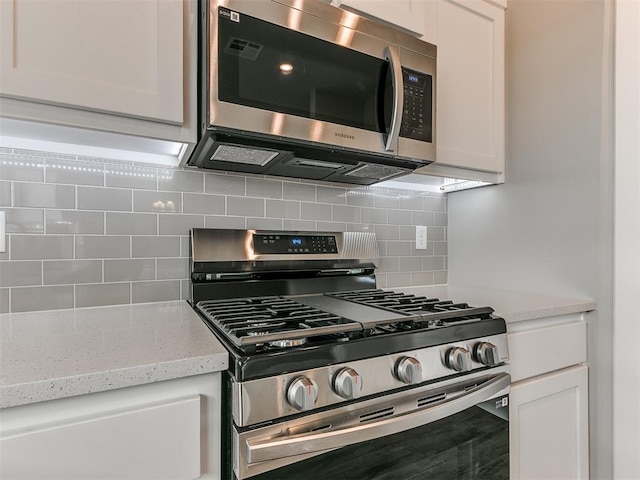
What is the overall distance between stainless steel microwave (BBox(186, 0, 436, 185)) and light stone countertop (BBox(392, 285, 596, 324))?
1.84 ft

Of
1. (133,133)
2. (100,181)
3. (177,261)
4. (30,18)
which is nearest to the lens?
(30,18)

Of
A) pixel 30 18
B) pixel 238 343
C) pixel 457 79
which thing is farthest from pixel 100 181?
pixel 457 79

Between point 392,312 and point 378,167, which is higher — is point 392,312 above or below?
below

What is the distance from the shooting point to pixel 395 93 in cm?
114

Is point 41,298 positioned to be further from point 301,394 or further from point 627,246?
point 627,246

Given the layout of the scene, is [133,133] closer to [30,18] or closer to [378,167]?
[30,18]

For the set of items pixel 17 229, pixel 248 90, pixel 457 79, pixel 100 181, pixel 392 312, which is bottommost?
pixel 392 312

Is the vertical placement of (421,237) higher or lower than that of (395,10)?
lower

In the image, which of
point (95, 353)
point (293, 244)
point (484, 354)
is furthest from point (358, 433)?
point (293, 244)

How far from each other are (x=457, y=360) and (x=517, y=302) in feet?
1.76

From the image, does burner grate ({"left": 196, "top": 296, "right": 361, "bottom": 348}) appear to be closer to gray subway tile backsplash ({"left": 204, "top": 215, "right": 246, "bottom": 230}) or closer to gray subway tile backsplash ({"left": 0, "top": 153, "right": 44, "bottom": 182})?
gray subway tile backsplash ({"left": 204, "top": 215, "right": 246, "bottom": 230})

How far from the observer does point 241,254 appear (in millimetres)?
1329

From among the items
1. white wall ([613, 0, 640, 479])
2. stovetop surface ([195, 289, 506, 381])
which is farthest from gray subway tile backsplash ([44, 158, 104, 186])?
white wall ([613, 0, 640, 479])

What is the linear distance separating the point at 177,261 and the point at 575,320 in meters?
1.46
